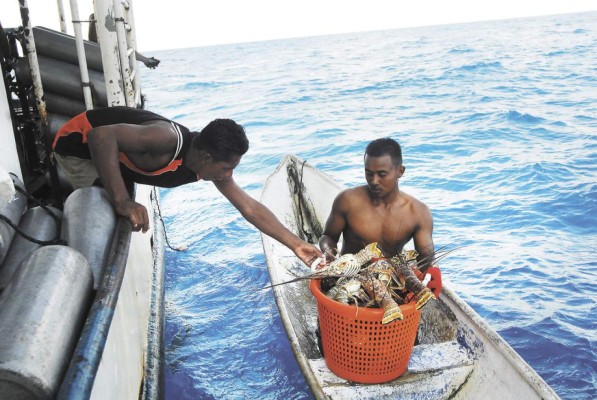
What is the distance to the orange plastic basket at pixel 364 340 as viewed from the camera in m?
2.92

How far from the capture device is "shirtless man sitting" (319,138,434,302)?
361 centimetres

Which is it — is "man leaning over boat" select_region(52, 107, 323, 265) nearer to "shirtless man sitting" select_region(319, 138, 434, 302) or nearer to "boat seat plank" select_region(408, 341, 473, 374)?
"shirtless man sitting" select_region(319, 138, 434, 302)

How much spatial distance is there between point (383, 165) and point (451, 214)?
5371 mm

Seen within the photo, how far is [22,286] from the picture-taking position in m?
1.96

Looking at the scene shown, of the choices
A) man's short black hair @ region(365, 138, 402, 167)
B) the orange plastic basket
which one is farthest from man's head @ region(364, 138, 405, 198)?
the orange plastic basket

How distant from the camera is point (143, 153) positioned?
321 centimetres

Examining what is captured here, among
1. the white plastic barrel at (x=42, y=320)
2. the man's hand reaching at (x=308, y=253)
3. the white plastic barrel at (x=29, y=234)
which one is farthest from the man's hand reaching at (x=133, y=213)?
the man's hand reaching at (x=308, y=253)

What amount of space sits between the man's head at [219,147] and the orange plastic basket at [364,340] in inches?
36.3

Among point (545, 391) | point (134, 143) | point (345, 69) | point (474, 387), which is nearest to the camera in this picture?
point (545, 391)

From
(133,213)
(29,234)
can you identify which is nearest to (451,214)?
(133,213)

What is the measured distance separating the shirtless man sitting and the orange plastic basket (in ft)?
1.97

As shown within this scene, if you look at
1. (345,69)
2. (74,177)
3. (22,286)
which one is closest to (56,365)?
(22,286)

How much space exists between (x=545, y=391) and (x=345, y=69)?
30292mm

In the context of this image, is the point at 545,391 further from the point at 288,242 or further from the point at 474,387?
the point at 288,242
